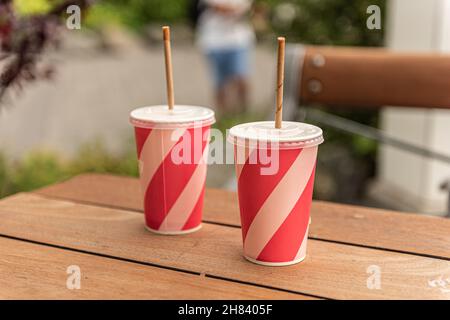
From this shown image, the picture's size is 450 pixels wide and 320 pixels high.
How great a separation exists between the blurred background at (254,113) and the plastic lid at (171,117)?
0.63 m

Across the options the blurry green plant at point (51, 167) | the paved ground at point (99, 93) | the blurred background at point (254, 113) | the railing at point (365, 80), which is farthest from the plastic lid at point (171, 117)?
the paved ground at point (99, 93)

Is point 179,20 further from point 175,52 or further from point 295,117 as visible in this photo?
point 295,117

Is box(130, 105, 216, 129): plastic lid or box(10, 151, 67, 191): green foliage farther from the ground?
box(130, 105, 216, 129): plastic lid

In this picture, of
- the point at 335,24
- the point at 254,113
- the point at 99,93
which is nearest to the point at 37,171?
the point at 335,24

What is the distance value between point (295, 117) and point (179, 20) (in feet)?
23.4

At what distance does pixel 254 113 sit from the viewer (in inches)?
198

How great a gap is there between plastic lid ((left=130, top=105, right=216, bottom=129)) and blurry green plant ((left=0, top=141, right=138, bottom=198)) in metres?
2.31

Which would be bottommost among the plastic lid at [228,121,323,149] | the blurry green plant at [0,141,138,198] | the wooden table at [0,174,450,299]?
the blurry green plant at [0,141,138,198]

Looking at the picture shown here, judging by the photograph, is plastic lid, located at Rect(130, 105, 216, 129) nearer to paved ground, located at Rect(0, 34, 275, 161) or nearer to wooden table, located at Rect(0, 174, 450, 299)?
wooden table, located at Rect(0, 174, 450, 299)

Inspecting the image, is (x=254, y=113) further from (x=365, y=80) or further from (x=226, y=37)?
(x=365, y=80)

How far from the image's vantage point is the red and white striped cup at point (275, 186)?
34.8 inches

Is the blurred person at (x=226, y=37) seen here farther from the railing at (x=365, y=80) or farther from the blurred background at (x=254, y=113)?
the railing at (x=365, y=80)

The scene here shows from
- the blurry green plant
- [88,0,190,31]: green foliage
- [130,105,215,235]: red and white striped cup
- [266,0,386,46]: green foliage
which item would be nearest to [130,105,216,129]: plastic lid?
[130,105,215,235]: red and white striped cup

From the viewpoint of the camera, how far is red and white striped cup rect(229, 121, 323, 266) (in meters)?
0.88
